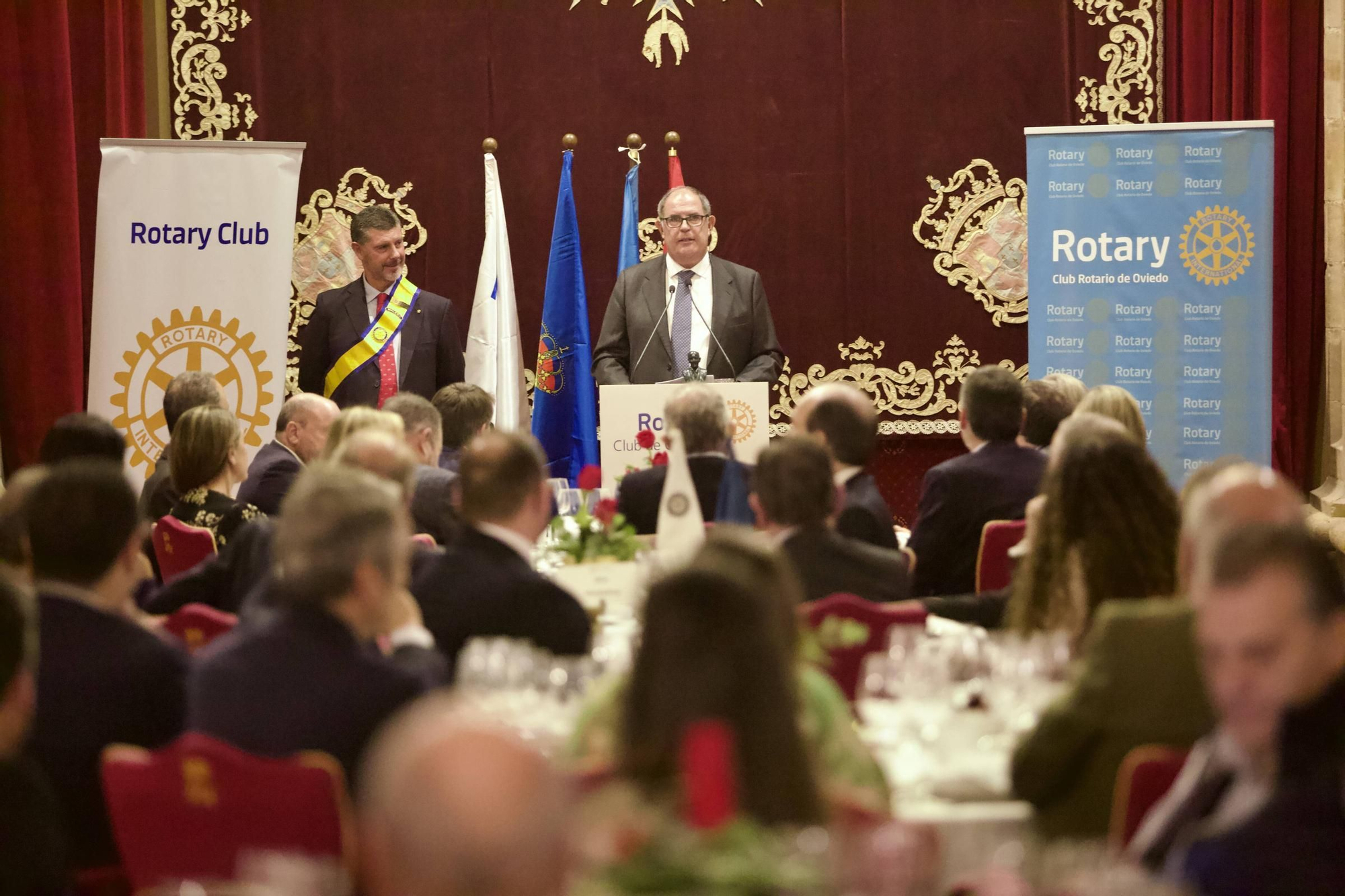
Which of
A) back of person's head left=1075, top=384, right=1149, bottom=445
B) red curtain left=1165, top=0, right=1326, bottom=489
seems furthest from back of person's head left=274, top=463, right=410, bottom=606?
red curtain left=1165, top=0, right=1326, bottom=489

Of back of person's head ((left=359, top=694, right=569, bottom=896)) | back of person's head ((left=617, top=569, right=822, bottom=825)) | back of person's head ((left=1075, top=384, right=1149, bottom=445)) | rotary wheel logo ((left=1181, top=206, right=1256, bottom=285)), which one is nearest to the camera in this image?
back of person's head ((left=359, top=694, right=569, bottom=896))

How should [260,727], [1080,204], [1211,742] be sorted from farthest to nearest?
[1080,204] → [260,727] → [1211,742]

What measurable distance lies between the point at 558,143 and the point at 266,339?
2.10 m

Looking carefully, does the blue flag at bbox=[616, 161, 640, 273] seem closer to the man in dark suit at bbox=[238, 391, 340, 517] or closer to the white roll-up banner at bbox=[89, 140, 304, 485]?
the white roll-up banner at bbox=[89, 140, 304, 485]

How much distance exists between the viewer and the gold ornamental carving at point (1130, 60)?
26.4ft

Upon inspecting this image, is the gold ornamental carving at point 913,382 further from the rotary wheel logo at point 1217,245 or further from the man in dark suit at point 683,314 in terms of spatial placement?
the man in dark suit at point 683,314

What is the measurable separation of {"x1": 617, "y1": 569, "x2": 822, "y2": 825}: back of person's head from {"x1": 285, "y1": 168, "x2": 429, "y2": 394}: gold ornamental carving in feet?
21.6

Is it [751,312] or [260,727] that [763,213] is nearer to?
[751,312]

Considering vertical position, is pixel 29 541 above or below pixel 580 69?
below

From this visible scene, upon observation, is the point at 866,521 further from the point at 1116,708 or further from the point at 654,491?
the point at 1116,708

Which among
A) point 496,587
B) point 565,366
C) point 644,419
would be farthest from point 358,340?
point 496,587

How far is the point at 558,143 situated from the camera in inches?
→ 325

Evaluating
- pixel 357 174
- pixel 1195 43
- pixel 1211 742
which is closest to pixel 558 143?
pixel 357 174

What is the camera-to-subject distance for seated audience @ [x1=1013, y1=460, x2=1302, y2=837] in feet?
7.72
